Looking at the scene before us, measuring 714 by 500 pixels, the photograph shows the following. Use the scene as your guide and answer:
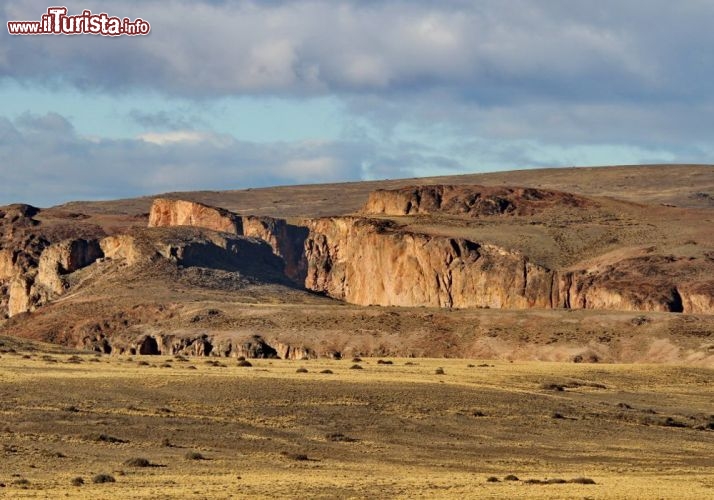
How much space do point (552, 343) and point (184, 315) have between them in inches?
1056

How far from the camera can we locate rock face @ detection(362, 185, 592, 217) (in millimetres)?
148750

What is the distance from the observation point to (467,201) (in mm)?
150875

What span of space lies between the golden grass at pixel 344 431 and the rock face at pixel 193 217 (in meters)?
84.7

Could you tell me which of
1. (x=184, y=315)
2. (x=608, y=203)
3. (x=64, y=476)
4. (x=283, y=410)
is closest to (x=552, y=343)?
(x=184, y=315)

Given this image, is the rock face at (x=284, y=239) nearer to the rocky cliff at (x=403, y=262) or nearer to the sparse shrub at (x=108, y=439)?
the rocky cliff at (x=403, y=262)

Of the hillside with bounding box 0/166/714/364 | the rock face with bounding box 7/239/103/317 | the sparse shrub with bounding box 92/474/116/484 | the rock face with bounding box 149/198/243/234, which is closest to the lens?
the sparse shrub with bounding box 92/474/116/484

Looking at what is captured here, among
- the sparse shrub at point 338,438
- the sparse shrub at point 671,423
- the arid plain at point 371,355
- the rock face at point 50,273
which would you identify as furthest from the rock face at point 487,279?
the sparse shrub at point 338,438

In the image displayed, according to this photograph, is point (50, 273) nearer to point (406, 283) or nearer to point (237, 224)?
point (406, 283)

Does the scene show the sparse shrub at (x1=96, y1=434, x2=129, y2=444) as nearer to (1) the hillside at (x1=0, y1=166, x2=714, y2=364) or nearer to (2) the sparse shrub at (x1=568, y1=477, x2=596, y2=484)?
(2) the sparse shrub at (x1=568, y1=477, x2=596, y2=484)

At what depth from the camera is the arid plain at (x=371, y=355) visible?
4734cm

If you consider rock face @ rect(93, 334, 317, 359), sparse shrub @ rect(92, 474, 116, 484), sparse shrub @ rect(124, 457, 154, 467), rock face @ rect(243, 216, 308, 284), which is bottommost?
sparse shrub @ rect(92, 474, 116, 484)

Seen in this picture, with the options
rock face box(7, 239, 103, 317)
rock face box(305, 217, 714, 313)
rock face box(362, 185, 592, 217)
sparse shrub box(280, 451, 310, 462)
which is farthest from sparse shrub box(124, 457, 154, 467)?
rock face box(362, 185, 592, 217)

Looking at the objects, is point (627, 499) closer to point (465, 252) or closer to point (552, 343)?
point (552, 343)

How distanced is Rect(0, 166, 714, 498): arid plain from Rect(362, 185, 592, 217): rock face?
0.39 metres
